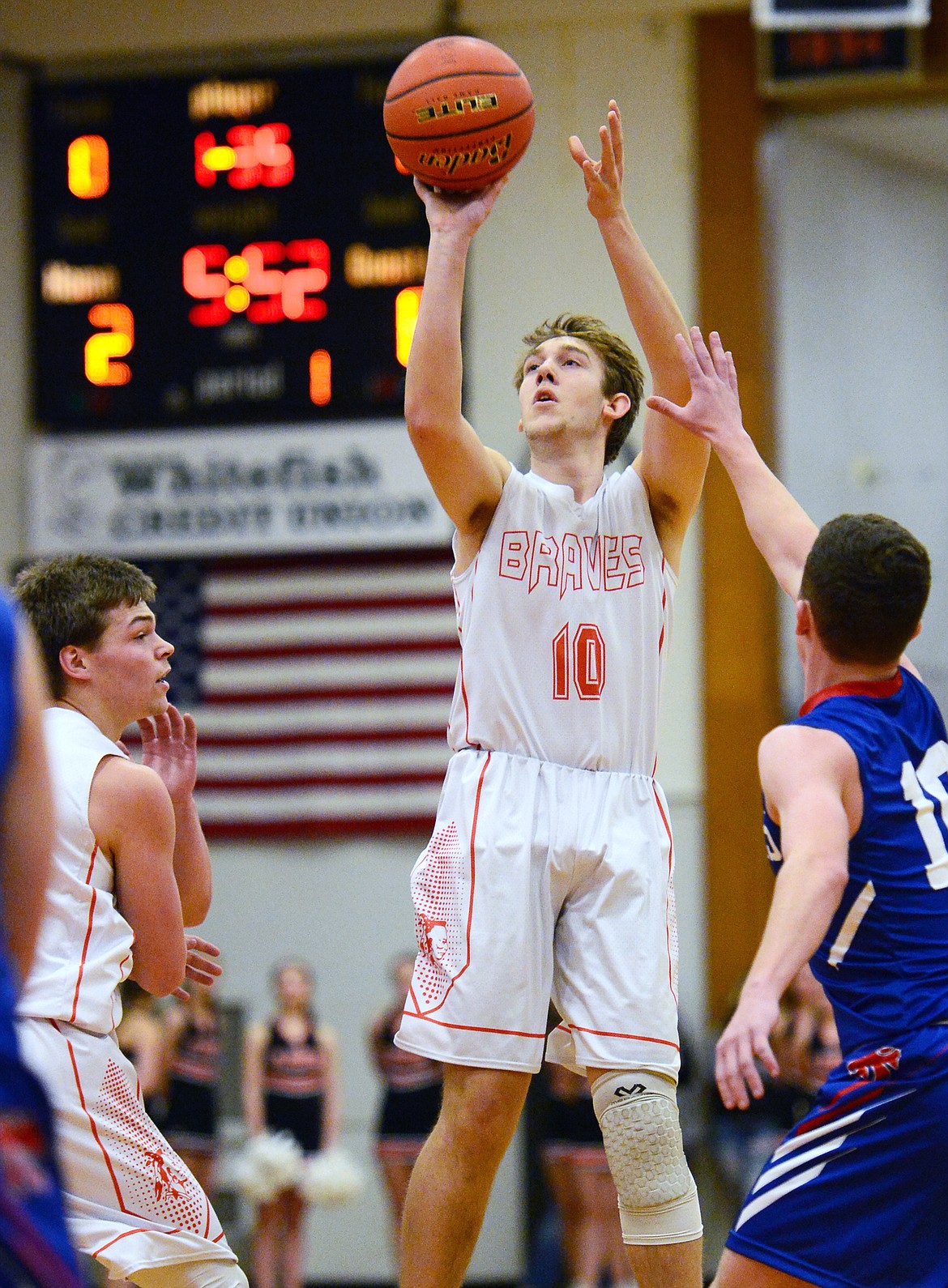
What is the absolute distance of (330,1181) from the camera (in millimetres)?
8727

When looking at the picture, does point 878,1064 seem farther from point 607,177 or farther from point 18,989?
point 607,177

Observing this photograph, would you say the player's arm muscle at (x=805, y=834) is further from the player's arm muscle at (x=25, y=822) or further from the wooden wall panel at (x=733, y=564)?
the wooden wall panel at (x=733, y=564)

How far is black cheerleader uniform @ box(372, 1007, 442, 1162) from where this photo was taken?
9086 mm

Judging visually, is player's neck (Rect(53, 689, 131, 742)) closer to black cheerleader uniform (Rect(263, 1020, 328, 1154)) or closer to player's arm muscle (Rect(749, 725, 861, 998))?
player's arm muscle (Rect(749, 725, 861, 998))

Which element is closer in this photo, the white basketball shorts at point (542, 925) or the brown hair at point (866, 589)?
the brown hair at point (866, 589)

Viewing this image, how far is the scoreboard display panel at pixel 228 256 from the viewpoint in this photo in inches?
370

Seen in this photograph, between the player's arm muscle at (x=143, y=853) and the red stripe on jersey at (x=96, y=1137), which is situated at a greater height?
the player's arm muscle at (x=143, y=853)

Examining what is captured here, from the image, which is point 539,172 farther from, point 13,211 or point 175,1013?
point 175,1013

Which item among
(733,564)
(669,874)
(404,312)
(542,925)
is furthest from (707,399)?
(733,564)

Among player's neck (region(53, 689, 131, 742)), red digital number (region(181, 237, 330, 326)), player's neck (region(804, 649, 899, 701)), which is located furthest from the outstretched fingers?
red digital number (region(181, 237, 330, 326))

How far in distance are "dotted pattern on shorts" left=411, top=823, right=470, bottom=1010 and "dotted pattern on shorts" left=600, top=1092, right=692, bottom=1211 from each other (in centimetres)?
46

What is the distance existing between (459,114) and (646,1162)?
2.41 meters

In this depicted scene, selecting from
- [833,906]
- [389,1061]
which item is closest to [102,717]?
[833,906]

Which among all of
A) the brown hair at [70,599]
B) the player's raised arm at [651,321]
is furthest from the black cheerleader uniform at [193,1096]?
the player's raised arm at [651,321]
